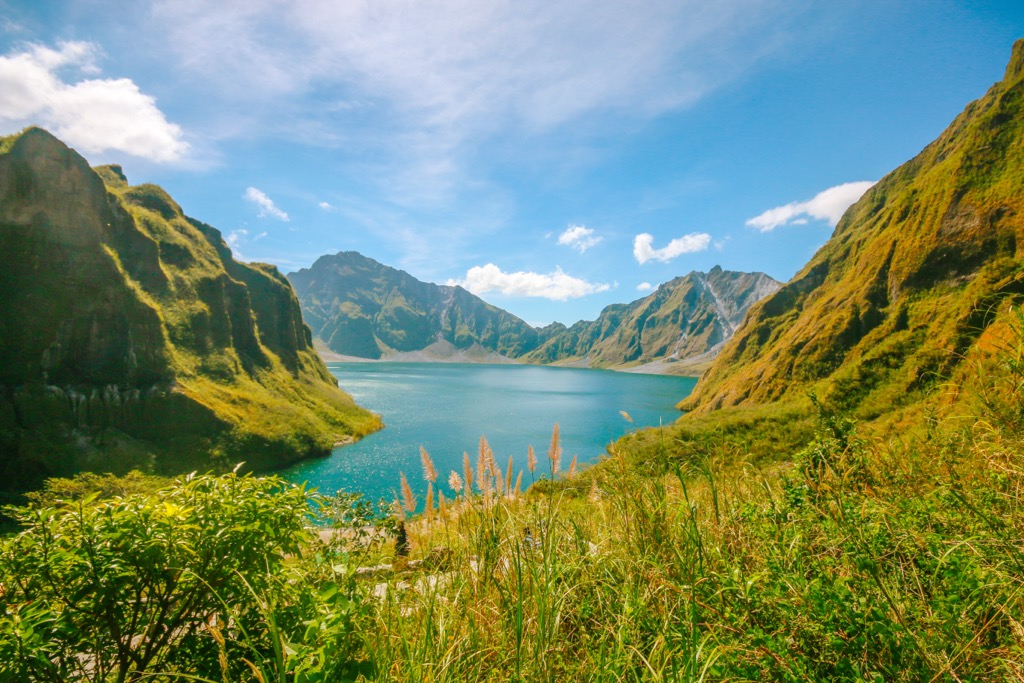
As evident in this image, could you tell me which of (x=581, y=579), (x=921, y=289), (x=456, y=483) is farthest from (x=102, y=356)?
(x=921, y=289)

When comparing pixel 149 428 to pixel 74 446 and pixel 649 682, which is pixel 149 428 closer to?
pixel 74 446

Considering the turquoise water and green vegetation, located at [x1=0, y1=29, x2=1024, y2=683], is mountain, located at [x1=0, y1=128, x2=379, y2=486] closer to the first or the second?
the turquoise water

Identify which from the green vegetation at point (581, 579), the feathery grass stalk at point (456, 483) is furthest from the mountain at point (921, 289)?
the feathery grass stalk at point (456, 483)

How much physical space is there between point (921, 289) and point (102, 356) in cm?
12248

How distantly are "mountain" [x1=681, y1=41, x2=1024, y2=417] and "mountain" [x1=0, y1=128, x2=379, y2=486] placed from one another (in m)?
84.4

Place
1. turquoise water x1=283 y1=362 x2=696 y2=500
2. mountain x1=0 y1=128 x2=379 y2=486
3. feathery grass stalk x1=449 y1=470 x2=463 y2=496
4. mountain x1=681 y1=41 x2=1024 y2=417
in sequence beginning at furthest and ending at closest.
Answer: turquoise water x1=283 y1=362 x2=696 y2=500
mountain x1=0 y1=128 x2=379 y2=486
mountain x1=681 y1=41 x2=1024 y2=417
feathery grass stalk x1=449 y1=470 x2=463 y2=496

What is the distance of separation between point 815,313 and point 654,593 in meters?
85.3

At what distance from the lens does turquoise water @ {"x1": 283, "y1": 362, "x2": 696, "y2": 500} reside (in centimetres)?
5812

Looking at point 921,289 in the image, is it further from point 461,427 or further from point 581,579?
point 461,427

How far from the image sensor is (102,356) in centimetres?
6384

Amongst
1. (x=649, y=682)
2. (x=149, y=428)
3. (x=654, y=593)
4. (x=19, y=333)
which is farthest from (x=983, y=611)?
(x=19, y=333)

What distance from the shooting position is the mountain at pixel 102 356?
183 feet

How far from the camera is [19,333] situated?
56969mm

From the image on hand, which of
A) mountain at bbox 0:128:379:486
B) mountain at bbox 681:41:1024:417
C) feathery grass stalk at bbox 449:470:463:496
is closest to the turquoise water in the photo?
mountain at bbox 0:128:379:486
